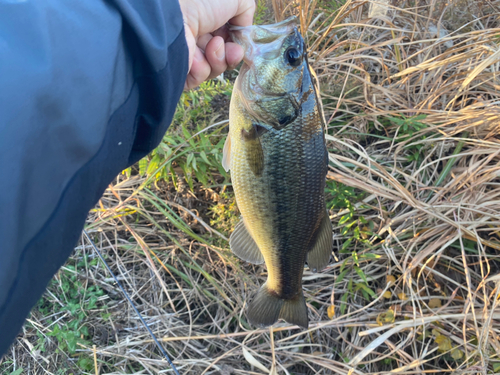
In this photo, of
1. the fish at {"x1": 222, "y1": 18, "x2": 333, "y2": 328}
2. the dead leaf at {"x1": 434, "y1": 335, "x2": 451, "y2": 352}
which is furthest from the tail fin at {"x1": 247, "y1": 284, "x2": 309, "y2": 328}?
the dead leaf at {"x1": 434, "y1": 335, "x2": 451, "y2": 352}

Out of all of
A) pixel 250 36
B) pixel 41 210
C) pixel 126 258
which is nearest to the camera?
pixel 41 210

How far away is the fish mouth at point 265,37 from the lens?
150 cm

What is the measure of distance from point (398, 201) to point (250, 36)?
178 centimetres

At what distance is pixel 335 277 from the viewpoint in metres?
2.51

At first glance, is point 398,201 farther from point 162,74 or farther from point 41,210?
point 41,210

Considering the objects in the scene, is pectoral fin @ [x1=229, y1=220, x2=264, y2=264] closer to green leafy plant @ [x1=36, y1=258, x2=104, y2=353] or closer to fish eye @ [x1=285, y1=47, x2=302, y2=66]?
fish eye @ [x1=285, y1=47, x2=302, y2=66]

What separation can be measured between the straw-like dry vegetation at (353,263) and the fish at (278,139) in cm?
77

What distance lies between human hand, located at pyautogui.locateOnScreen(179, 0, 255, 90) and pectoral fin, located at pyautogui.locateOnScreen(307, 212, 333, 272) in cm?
104

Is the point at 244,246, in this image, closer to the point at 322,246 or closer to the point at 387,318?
the point at 322,246

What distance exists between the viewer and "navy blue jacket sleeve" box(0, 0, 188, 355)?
732 millimetres

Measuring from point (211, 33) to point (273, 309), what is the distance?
172 centimetres

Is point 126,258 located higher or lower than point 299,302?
lower

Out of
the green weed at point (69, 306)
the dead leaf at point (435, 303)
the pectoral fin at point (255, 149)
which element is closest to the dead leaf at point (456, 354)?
the dead leaf at point (435, 303)

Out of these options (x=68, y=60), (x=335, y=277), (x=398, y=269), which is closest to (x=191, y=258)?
(x=335, y=277)
